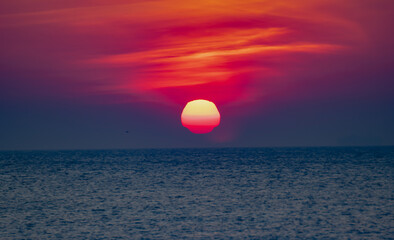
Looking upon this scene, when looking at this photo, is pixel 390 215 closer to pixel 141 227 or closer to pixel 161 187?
pixel 141 227

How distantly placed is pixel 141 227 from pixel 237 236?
7.30m

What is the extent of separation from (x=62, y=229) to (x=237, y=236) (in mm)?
12498

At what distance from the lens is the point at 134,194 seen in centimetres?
5219

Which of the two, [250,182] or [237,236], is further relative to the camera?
[250,182]

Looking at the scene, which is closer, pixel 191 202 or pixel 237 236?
pixel 237 236

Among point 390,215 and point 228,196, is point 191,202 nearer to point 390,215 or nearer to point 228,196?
point 228,196

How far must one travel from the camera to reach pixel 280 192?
2084 inches

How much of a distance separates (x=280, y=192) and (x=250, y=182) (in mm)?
14027

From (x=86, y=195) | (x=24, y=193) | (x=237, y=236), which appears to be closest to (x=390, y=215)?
(x=237, y=236)

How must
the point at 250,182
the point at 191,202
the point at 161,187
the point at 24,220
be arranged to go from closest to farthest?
1. the point at 24,220
2. the point at 191,202
3. the point at 161,187
4. the point at 250,182

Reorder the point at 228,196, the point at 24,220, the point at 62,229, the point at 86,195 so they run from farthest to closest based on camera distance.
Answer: the point at 86,195 < the point at 228,196 < the point at 24,220 < the point at 62,229

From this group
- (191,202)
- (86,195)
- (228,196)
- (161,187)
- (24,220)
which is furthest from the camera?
(161,187)

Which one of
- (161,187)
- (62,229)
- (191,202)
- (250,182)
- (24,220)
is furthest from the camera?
(250,182)

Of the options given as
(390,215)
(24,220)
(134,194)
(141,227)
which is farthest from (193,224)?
(134,194)
